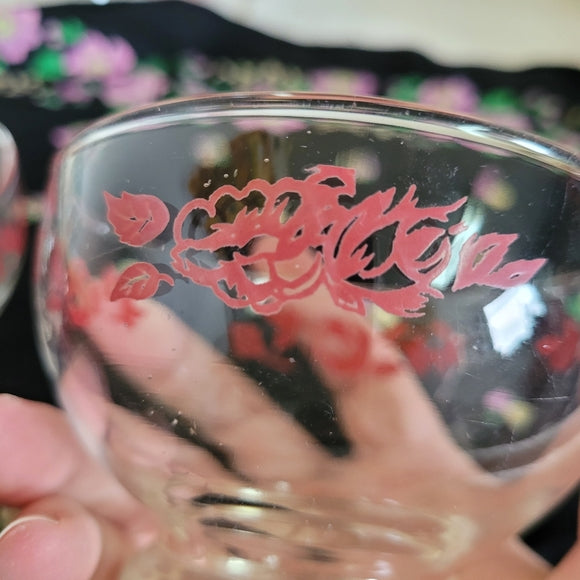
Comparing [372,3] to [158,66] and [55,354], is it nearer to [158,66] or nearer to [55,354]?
[158,66]

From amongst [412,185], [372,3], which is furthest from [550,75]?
[412,185]

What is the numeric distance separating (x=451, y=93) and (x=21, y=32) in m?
0.20

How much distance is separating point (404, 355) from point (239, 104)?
64 mm

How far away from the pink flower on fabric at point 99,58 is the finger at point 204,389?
8.4 inches

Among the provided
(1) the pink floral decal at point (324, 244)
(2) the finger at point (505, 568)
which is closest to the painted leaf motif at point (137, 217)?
(1) the pink floral decal at point (324, 244)

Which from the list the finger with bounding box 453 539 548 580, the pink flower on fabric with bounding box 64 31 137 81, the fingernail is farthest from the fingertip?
the pink flower on fabric with bounding box 64 31 137 81

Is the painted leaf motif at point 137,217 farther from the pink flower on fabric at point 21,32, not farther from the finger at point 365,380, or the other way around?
the pink flower on fabric at point 21,32

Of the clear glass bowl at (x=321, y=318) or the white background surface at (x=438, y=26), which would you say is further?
the white background surface at (x=438, y=26)

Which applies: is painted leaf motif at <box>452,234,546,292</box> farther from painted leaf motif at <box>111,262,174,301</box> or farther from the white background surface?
the white background surface

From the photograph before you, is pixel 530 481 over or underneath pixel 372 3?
A: underneath

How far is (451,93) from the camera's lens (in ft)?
1.14

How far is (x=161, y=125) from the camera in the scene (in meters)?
0.15

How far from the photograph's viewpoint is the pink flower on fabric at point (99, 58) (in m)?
0.34

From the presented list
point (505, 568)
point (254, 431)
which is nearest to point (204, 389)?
point (254, 431)
